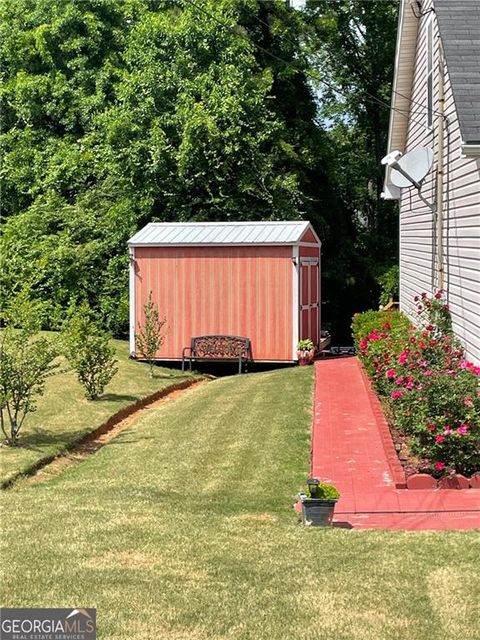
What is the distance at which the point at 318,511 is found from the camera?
715 cm

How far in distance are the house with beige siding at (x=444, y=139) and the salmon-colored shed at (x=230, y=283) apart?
3.10 meters

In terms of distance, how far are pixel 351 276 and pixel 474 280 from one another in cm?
1901

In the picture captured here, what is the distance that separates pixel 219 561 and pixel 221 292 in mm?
13927

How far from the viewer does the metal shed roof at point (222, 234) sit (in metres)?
19.4

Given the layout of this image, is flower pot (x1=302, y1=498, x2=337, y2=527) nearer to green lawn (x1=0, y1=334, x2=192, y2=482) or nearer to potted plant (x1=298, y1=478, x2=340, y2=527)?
potted plant (x1=298, y1=478, x2=340, y2=527)

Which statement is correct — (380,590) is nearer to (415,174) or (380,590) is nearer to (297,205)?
(415,174)

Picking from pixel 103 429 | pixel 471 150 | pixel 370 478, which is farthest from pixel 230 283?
pixel 471 150

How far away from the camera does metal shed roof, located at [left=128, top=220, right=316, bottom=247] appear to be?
1939 centimetres

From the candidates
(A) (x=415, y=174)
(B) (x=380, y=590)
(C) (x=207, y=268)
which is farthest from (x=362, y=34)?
(B) (x=380, y=590)

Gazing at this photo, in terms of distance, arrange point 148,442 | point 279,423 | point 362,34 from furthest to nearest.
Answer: point 362,34, point 279,423, point 148,442

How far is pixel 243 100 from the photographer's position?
24.1 metres

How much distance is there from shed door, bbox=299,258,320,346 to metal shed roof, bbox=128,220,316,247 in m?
0.77

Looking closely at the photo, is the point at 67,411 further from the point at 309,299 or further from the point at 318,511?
the point at 309,299

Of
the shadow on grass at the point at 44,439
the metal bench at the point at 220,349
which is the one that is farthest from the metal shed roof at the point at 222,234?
the shadow on grass at the point at 44,439
